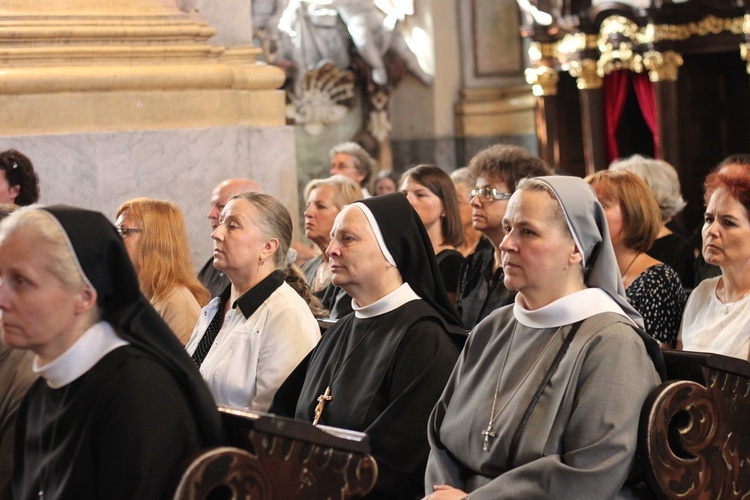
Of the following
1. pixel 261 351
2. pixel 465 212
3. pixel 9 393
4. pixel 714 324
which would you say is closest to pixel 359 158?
pixel 465 212

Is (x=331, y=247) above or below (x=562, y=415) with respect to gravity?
above

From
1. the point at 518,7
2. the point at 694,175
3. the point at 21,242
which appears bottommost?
the point at 694,175

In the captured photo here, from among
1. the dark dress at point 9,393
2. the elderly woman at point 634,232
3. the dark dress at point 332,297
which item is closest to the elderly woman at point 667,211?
the elderly woman at point 634,232

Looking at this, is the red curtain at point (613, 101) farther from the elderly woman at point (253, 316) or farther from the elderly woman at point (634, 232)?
the elderly woman at point (253, 316)

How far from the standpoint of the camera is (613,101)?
41.7ft

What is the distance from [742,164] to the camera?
4.49 meters

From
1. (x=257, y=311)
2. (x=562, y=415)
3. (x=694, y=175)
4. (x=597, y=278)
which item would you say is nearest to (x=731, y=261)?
(x=597, y=278)

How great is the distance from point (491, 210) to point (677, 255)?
1.47 metres

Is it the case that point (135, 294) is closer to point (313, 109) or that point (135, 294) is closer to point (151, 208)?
point (151, 208)

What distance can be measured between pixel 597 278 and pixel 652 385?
1.18 ft

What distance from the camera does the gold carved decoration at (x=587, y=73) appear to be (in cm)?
1246

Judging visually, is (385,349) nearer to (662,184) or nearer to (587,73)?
(662,184)

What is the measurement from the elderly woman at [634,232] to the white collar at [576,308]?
1.45 metres

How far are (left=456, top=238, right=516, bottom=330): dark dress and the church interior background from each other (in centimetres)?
182
